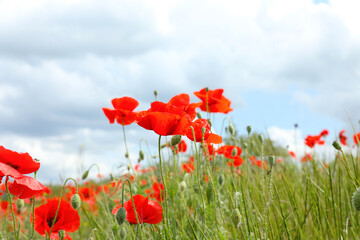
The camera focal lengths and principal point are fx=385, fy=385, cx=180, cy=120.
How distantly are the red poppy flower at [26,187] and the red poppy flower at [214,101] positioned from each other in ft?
4.23

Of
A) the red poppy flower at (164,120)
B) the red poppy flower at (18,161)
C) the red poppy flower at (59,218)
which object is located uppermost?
the red poppy flower at (164,120)

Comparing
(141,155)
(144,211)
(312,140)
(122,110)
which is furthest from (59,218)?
(312,140)

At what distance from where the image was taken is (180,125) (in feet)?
4.47

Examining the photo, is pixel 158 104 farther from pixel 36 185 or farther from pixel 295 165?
pixel 295 165

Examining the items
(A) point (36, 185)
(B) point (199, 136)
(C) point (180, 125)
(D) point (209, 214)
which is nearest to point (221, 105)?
(D) point (209, 214)

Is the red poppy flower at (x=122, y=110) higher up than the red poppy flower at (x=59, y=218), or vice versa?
the red poppy flower at (x=122, y=110)

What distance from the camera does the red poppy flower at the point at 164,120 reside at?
52.2 inches

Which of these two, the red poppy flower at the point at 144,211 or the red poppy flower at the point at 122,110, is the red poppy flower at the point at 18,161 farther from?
the red poppy flower at the point at 122,110

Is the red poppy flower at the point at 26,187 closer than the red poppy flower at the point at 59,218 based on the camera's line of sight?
Yes

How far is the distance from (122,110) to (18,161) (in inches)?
35.1

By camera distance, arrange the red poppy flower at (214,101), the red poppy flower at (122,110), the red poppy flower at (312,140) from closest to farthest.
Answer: the red poppy flower at (122,110) → the red poppy flower at (214,101) → the red poppy flower at (312,140)

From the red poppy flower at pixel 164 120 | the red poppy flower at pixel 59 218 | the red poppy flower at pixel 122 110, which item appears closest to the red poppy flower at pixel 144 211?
the red poppy flower at pixel 59 218

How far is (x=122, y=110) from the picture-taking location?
7.08ft

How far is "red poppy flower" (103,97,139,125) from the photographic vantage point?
216 centimetres
